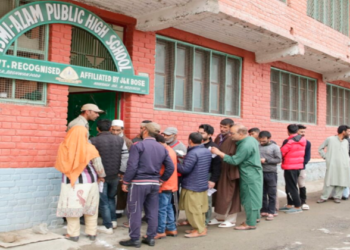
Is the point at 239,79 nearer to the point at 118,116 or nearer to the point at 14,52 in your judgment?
the point at 118,116

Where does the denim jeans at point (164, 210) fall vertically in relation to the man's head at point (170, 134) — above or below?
below

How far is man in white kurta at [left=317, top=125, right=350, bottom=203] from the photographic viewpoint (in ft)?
29.9

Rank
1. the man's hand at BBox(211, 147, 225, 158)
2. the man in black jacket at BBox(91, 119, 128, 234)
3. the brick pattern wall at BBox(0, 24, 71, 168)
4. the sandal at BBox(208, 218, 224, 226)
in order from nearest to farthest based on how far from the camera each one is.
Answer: the brick pattern wall at BBox(0, 24, 71, 168) → the man in black jacket at BBox(91, 119, 128, 234) → the man's hand at BBox(211, 147, 225, 158) → the sandal at BBox(208, 218, 224, 226)

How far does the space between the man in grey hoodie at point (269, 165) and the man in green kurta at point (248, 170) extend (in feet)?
2.70

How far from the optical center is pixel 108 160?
604 cm

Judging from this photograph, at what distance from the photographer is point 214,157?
6.38 m

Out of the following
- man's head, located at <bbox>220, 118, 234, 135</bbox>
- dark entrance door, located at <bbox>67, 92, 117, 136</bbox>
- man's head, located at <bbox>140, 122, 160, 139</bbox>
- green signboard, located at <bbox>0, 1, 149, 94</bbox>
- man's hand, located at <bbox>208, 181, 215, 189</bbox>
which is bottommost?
man's hand, located at <bbox>208, 181, 215, 189</bbox>

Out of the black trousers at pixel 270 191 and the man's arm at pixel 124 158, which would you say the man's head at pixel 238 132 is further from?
the man's arm at pixel 124 158

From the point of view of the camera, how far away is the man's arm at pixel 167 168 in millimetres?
5645

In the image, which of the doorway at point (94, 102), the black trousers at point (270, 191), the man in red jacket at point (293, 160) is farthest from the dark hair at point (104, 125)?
the man in red jacket at point (293, 160)

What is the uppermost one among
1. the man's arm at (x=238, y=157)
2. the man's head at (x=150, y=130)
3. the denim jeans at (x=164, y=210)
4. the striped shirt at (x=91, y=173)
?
the man's head at (x=150, y=130)

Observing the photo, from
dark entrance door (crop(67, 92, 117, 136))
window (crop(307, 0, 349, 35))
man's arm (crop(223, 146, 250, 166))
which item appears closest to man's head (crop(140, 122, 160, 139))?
→ man's arm (crop(223, 146, 250, 166))

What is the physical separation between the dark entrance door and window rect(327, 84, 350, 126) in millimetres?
8917

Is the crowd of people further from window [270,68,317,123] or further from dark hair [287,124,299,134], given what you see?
window [270,68,317,123]
